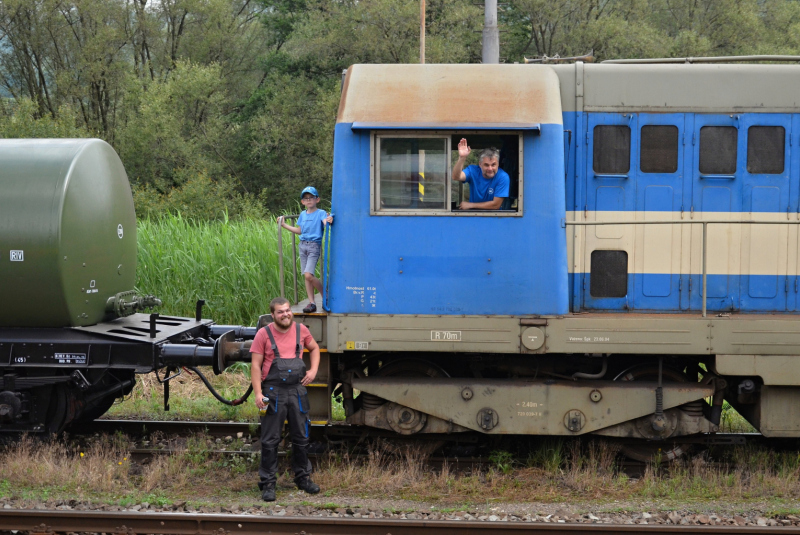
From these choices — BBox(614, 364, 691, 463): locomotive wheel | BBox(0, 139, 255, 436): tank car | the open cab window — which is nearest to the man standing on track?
BBox(0, 139, 255, 436): tank car

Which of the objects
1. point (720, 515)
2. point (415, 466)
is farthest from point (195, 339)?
point (720, 515)

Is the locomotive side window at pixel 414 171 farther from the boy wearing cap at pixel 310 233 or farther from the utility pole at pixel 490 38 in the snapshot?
the utility pole at pixel 490 38

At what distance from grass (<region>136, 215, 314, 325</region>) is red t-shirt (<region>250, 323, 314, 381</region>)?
5222 millimetres

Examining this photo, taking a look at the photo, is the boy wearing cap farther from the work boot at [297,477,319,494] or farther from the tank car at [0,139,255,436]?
the work boot at [297,477,319,494]

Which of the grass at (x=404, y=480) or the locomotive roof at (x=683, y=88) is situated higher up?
the locomotive roof at (x=683, y=88)

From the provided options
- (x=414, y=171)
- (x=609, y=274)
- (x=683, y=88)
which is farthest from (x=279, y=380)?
(x=683, y=88)

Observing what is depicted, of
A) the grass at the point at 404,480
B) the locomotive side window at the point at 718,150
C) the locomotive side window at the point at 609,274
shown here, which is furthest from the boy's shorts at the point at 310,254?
the locomotive side window at the point at 718,150

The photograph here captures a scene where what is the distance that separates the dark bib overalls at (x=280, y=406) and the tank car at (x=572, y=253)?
0.59 meters

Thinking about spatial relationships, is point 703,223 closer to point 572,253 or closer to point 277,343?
point 572,253

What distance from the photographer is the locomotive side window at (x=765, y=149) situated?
690 cm

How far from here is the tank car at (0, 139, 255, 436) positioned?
21.6 ft

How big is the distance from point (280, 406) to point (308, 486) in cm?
80

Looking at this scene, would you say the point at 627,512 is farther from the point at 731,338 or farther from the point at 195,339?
the point at 195,339

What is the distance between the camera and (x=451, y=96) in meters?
6.52
